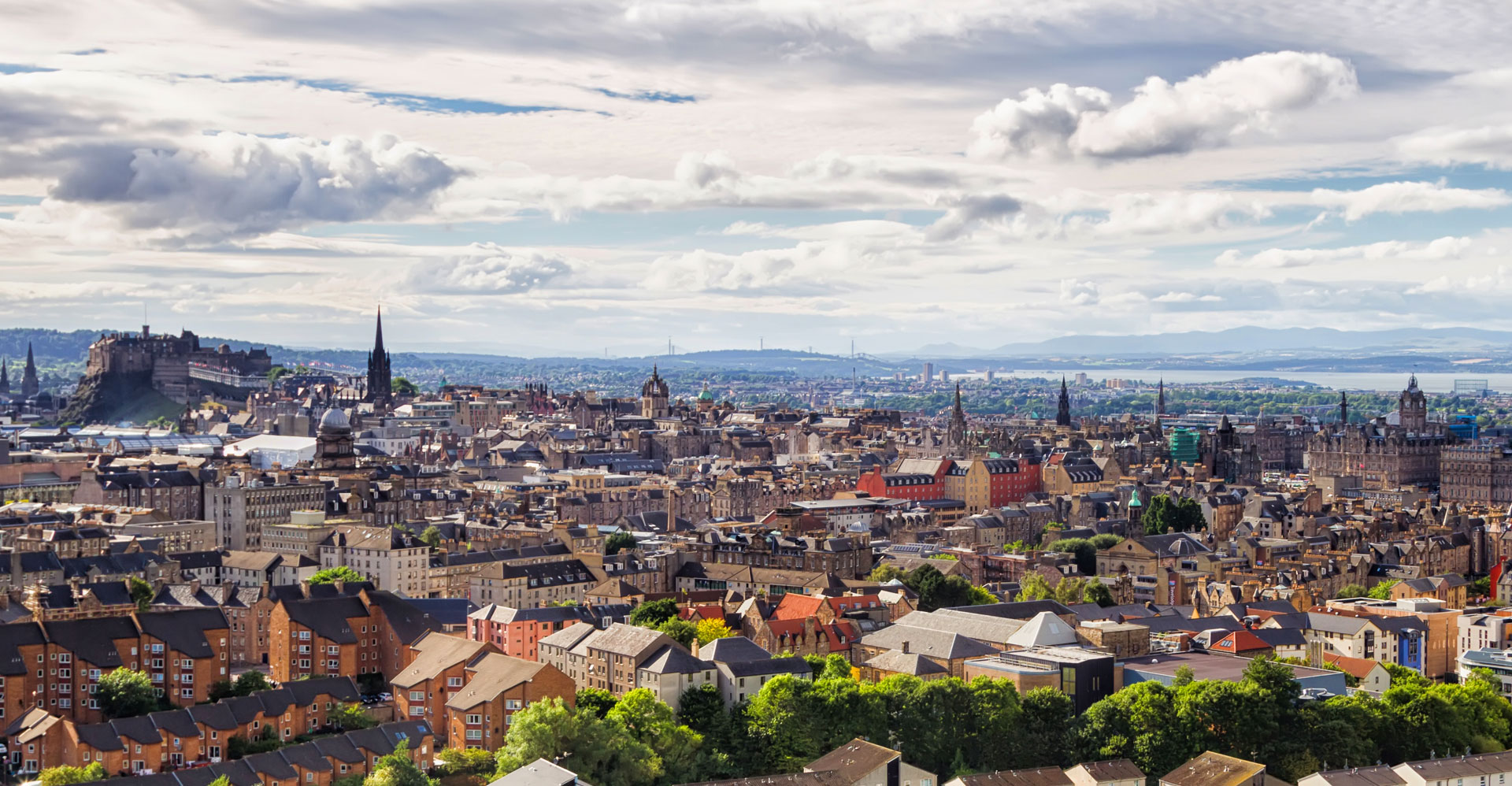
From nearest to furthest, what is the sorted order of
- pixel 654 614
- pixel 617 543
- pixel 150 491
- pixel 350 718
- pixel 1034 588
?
1. pixel 350 718
2. pixel 654 614
3. pixel 1034 588
4. pixel 617 543
5. pixel 150 491

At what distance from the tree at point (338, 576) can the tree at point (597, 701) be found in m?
23.0

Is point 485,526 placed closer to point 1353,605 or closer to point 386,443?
point 1353,605

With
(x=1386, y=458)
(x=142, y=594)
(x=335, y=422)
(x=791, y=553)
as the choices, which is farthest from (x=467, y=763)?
(x=1386, y=458)

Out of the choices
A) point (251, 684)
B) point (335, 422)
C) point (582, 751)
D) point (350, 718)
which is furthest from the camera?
point (335, 422)

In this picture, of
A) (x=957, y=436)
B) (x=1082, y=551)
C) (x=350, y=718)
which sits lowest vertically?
(x=350, y=718)

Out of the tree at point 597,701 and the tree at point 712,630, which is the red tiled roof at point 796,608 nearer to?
the tree at point 712,630

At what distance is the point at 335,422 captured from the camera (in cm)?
14662

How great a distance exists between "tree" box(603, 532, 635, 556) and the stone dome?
3421cm

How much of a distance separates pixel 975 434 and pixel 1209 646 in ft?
378

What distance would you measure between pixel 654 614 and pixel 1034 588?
2587 cm

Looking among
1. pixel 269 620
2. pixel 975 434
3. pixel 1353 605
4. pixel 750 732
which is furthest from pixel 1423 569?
pixel 975 434

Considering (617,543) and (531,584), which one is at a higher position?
(617,543)

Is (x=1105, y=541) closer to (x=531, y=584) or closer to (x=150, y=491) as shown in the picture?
(x=531, y=584)

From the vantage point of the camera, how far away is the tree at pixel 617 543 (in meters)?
114
